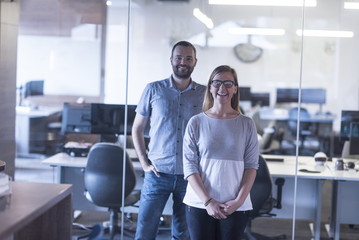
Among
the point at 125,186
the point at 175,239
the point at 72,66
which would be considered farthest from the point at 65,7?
the point at 175,239

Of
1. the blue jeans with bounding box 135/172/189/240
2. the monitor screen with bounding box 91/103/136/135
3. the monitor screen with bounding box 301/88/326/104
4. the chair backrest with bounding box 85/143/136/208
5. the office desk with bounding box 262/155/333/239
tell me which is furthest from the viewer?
the monitor screen with bounding box 301/88/326/104

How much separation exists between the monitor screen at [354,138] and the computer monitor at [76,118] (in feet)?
8.28

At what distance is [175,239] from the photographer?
4223mm

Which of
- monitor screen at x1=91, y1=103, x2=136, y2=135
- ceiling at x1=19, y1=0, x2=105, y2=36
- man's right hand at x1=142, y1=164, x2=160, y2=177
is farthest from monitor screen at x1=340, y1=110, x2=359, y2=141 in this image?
ceiling at x1=19, y1=0, x2=105, y2=36

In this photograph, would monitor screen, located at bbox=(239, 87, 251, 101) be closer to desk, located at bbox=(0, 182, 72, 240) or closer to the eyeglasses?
the eyeglasses

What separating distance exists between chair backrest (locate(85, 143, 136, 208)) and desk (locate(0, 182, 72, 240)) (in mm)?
1902

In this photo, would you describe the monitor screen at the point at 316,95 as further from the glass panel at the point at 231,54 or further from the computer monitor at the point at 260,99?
the computer monitor at the point at 260,99

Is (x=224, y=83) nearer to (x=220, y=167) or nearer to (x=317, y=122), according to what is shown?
(x=220, y=167)

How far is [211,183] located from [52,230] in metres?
0.92

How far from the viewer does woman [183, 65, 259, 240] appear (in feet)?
10.6

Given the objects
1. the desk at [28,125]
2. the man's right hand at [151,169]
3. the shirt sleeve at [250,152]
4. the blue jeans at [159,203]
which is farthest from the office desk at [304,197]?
the desk at [28,125]

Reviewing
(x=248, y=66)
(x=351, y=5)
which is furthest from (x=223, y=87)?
(x=248, y=66)

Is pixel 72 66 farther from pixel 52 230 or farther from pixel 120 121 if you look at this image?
pixel 52 230

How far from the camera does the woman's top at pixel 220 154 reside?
325cm
